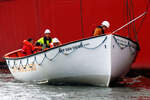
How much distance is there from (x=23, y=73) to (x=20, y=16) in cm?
452

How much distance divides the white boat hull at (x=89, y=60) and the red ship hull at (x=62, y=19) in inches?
89.5

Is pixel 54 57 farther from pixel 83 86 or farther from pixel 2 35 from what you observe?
pixel 2 35

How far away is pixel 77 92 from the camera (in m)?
8.39

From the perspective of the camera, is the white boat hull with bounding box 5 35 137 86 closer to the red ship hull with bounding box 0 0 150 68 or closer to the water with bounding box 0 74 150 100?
the water with bounding box 0 74 150 100

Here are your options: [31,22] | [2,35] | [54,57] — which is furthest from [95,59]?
[2,35]

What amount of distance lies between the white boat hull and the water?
0.92 ft

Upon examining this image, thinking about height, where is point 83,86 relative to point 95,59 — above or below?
below

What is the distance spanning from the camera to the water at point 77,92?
7.73m

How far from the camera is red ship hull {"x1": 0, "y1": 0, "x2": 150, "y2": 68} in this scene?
1181cm

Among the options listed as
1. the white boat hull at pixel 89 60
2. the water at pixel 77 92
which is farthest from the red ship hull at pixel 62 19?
the water at pixel 77 92

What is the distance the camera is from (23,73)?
10.9 metres

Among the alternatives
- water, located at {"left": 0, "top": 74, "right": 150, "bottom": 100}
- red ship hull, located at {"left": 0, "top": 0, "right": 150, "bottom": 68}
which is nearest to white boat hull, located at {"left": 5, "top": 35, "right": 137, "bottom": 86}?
water, located at {"left": 0, "top": 74, "right": 150, "bottom": 100}

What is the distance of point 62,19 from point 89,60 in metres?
4.62

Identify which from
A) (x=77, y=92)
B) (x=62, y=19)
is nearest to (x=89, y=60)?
(x=77, y=92)
